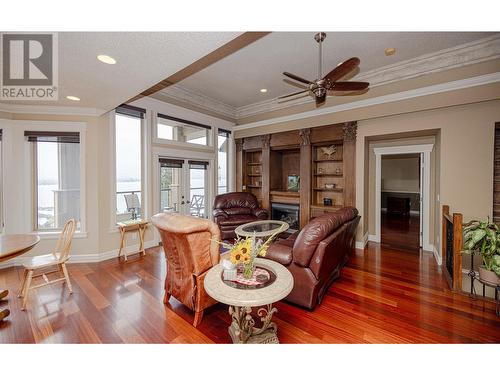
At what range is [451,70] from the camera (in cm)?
338

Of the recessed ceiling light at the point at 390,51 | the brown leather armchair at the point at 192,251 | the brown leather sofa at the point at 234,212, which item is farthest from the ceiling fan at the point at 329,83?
the brown leather sofa at the point at 234,212

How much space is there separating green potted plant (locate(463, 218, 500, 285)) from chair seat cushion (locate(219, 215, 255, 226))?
3.56 metres

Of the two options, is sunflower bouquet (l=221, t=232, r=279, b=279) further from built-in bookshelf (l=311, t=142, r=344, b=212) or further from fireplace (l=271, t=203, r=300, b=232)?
fireplace (l=271, t=203, r=300, b=232)

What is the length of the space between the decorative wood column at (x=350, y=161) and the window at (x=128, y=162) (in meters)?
4.24

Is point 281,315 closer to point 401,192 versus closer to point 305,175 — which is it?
point 305,175

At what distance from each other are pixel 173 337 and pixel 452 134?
4.79 m

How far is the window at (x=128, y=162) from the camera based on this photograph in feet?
13.5

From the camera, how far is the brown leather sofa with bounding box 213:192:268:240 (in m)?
4.73

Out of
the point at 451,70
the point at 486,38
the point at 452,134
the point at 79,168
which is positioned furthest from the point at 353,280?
the point at 79,168

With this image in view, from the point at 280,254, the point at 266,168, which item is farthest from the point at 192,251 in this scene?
Answer: the point at 266,168

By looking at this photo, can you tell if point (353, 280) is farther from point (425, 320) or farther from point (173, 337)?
point (173, 337)

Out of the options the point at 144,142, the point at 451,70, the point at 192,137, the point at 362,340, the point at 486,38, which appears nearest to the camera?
the point at 362,340

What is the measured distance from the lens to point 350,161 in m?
4.50

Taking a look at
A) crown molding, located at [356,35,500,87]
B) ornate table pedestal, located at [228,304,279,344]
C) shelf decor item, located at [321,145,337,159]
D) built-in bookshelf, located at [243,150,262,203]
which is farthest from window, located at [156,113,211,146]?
ornate table pedestal, located at [228,304,279,344]
